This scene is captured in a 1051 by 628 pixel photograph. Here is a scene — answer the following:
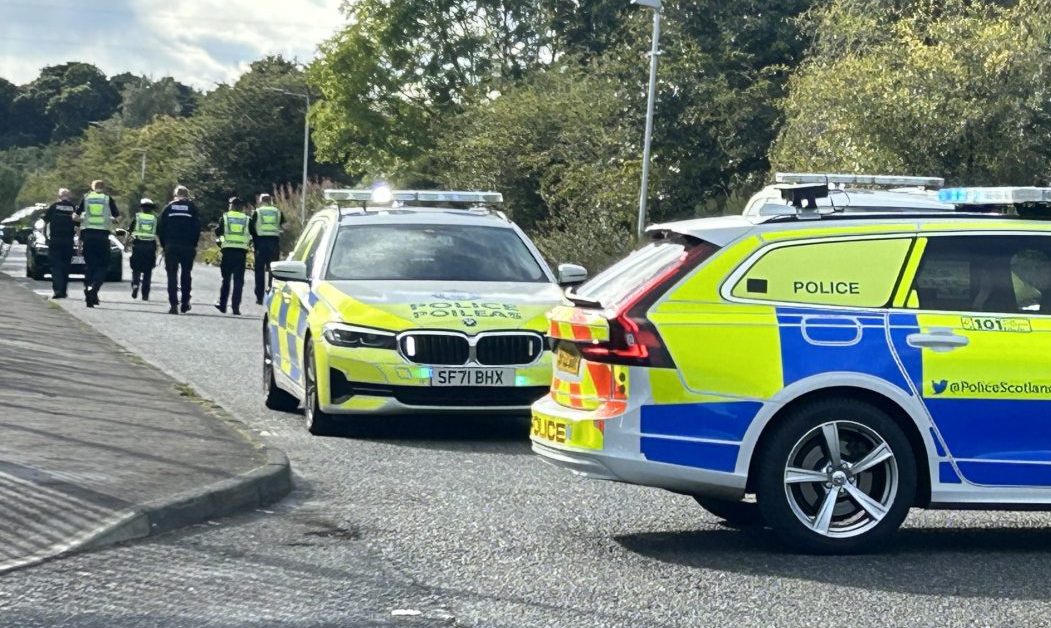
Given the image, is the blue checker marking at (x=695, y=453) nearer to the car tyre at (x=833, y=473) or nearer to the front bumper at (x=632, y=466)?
the front bumper at (x=632, y=466)

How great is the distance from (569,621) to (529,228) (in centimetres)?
4460

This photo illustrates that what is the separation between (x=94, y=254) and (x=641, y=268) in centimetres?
1926

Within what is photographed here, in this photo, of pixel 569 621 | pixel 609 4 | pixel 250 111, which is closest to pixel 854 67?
pixel 569 621

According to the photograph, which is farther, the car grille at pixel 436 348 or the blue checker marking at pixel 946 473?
the car grille at pixel 436 348

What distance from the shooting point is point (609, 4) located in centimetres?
6788

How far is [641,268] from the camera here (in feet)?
26.7

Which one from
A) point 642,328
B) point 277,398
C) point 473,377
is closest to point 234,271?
point 277,398

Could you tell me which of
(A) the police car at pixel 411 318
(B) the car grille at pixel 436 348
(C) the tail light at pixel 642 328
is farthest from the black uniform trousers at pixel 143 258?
(C) the tail light at pixel 642 328

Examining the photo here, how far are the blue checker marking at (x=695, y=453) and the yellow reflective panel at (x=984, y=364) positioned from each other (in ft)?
2.96

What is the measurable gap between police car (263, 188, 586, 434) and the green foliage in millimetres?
16823

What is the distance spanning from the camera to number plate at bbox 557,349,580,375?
26.4 ft

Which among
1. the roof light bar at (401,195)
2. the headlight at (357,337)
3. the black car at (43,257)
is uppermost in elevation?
the roof light bar at (401,195)

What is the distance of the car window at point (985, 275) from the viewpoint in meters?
7.92

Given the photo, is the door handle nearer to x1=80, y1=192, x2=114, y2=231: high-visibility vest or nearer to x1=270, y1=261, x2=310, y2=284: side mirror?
x1=270, y1=261, x2=310, y2=284: side mirror
